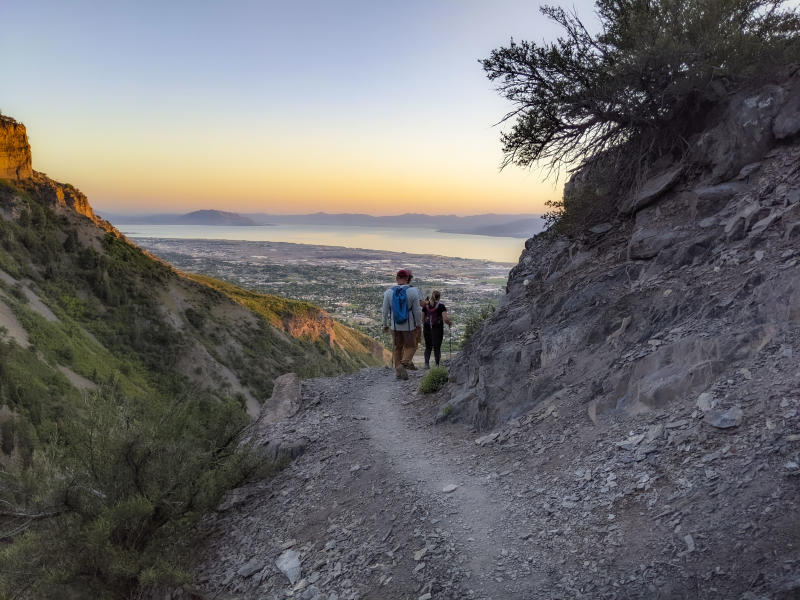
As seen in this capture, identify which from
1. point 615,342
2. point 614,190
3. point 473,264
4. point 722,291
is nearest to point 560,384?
point 615,342

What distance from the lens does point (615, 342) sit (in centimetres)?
673

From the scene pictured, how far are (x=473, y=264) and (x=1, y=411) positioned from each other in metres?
157

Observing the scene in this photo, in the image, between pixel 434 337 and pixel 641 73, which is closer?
pixel 641 73

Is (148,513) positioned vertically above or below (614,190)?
below

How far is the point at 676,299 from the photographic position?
644 centimetres

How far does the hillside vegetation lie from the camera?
5730 mm

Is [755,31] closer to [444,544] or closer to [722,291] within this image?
[722,291]

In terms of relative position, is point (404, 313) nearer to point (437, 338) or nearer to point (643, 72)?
point (437, 338)

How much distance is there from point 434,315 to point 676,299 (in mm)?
6136

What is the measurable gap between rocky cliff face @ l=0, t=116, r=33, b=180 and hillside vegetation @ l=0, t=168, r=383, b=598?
1321mm

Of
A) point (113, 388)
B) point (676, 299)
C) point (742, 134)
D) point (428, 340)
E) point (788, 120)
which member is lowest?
point (428, 340)

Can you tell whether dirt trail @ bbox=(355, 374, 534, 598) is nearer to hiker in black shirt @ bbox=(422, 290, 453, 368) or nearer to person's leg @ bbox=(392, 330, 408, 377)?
person's leg @ bbox=(392, 330, 408, 377)

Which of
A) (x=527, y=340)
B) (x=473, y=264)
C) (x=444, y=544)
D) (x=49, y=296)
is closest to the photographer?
(x=444, y=544)

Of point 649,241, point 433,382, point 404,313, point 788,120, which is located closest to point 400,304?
point 404,313
